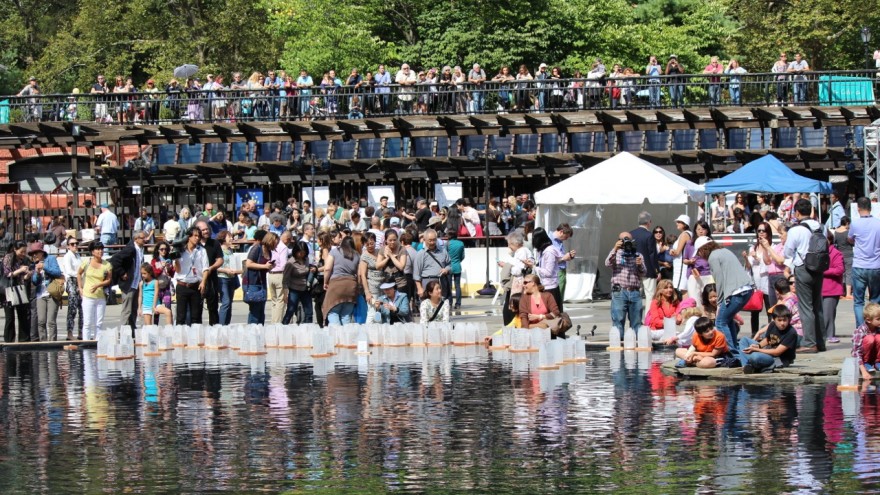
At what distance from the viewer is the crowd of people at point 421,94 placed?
40500 mm

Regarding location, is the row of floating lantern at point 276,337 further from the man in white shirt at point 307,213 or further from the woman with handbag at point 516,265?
the man in white shirt at point 307,213

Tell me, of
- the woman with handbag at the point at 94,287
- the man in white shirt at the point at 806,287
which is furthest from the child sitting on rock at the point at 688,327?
the woman with handbag at the point at 94,287

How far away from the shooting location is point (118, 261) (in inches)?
944

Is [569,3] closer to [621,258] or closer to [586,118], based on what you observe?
[586,118]

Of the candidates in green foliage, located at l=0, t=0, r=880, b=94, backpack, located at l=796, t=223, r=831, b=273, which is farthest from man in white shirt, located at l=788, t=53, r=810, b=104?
backpack, located at l=796, t=223, r=831, b=273

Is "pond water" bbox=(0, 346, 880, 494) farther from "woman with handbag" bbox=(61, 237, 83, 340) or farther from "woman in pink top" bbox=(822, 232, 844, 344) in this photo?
"woman with handbag" bbox=(61, 237, 83, 340)

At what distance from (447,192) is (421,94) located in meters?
3.30

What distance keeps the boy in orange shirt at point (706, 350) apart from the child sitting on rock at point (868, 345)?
1.70 metres

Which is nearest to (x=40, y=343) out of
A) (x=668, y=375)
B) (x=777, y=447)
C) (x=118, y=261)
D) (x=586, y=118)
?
(x=118, y=261)

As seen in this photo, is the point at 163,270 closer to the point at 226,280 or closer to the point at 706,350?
the point at 226,280

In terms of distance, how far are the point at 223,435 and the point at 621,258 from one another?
867 centimetres

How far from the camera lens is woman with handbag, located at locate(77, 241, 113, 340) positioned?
2388 centimetres

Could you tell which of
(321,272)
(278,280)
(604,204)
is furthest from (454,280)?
(278,280)

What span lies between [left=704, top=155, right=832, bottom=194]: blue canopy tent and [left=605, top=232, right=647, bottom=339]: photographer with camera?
9.88m
